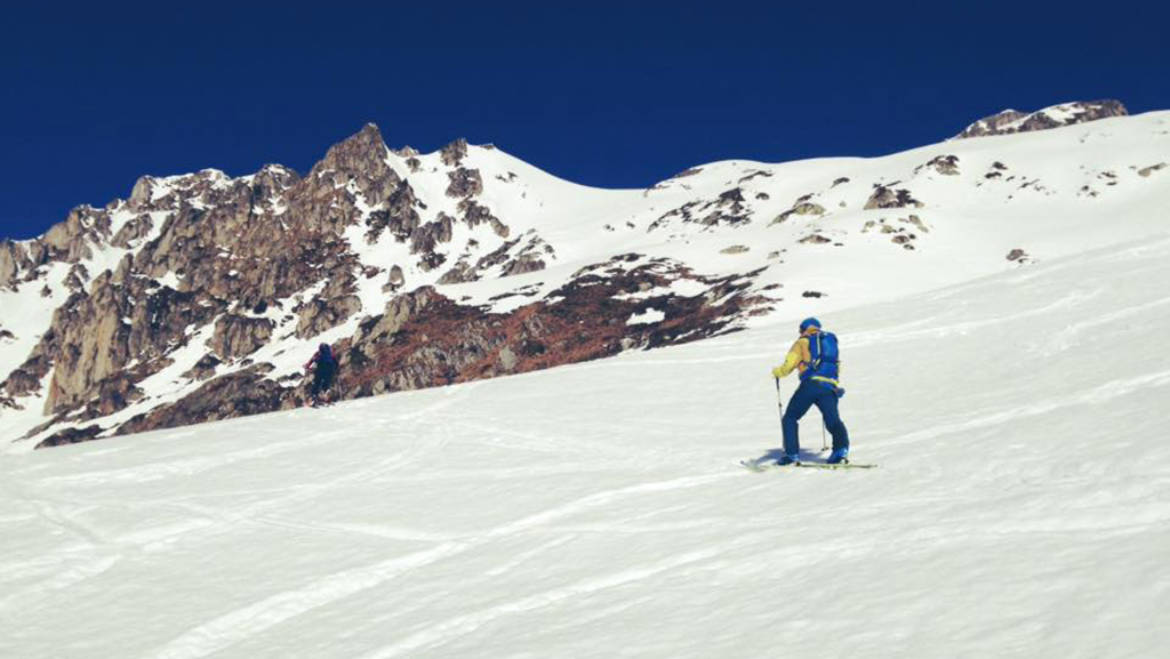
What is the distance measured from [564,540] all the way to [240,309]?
Answer: 6792 inches

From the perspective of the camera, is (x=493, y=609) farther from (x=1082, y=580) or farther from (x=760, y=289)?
(x=760, y=289)

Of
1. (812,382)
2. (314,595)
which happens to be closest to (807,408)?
(812,382)

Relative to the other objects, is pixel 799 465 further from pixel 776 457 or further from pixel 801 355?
pixel 801 355

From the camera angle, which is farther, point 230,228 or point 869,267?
point 230,228

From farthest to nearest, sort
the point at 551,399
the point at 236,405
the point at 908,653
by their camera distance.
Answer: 1. the point at 236,405
2. the point at 551,399
3. the point at 908,653

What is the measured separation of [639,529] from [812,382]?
427cm

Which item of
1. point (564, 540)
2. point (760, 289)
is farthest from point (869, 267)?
point (564, 540)

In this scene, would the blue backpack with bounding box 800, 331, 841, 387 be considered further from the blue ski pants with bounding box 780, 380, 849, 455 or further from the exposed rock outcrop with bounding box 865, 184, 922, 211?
the exposed rock outcrop with bounding box 865, 184, 922, 211

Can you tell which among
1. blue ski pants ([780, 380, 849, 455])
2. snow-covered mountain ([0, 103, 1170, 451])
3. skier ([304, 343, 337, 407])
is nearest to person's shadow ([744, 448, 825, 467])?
blue ski pants ([780, 380, 849, 455])

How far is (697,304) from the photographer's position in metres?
81.3

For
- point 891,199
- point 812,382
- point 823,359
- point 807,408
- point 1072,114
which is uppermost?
point 1072,114

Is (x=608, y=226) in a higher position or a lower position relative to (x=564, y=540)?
higher

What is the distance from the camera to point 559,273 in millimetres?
110812

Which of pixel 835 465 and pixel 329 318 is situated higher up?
pixel 329 318
